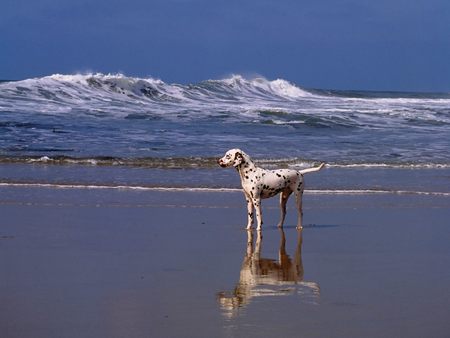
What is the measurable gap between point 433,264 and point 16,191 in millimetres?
7089

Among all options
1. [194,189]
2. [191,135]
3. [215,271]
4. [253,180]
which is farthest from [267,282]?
[191,135]

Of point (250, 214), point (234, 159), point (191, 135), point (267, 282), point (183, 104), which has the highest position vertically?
point (183, 104)

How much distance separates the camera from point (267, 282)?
7270mm

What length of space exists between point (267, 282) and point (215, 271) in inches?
23.1

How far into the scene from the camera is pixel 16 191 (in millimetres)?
13523

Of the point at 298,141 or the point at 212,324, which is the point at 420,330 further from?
the point at 298,141

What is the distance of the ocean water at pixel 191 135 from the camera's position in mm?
17016

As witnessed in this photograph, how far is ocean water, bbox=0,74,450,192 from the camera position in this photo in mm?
17016

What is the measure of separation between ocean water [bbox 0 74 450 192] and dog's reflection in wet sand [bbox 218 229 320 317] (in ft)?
21.9

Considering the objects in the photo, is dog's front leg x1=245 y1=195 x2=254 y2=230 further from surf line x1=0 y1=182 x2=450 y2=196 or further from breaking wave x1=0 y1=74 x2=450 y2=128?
breaking wave x1=0 y1=74 x2=450 y2=128

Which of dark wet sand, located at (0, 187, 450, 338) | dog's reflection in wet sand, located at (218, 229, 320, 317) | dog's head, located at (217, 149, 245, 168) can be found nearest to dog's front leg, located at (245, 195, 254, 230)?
dark wet sand, located at (0, 187, 450, 338)

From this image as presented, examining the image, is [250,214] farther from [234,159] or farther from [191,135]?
[191,135]

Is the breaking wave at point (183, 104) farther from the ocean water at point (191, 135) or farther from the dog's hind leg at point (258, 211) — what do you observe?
the dog's hind leg at point (258, 211)

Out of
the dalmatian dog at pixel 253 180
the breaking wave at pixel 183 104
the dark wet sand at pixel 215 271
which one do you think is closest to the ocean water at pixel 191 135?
the breaking wave at pixel 183 104
